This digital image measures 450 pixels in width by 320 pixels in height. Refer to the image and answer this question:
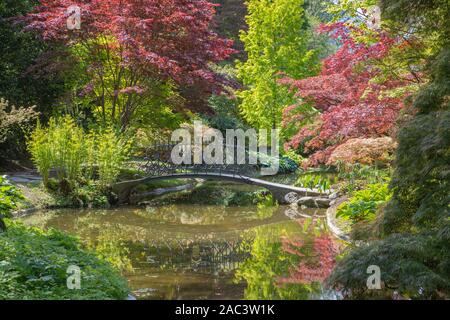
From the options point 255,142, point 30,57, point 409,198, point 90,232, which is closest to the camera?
point 409,198

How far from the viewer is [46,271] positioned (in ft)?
20.2

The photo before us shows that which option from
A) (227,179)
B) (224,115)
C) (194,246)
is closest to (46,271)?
(194,246)

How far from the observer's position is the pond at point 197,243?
7.44 m

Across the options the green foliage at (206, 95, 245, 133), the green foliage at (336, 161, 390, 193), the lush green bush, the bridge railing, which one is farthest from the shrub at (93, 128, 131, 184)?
the green foliage at (206, 95, 245, 133)

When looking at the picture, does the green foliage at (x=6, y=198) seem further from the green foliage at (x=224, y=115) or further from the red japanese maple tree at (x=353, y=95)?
the green foliage at (x=224, y=115)

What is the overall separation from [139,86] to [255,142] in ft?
24.6

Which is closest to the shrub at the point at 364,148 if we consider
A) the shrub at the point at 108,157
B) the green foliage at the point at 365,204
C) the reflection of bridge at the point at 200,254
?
the green foliage at the point at 365,204

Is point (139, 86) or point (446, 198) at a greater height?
point (139, 86)

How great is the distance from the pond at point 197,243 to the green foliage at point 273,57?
21.7 feet

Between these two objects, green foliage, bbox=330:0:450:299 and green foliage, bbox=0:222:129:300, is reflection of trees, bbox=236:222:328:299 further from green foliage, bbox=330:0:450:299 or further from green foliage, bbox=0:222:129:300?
green foliage, bbox=0:222:129:300

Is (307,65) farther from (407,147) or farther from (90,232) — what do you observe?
(407,147)

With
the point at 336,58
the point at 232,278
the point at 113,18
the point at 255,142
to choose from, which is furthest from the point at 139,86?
the point at 232,278

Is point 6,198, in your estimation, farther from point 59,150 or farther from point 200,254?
point 59,150
